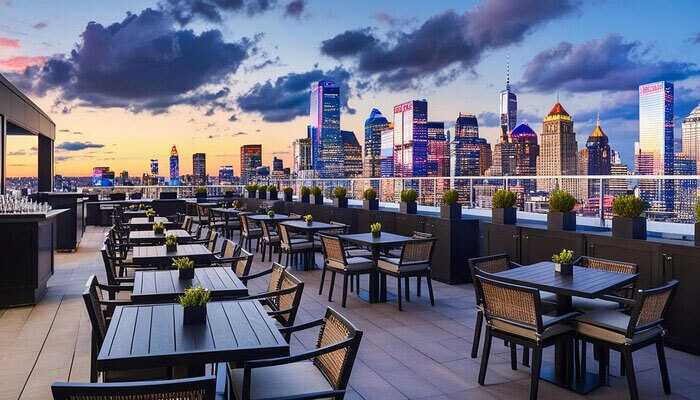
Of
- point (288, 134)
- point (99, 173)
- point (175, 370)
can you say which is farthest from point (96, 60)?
point (175, 370)

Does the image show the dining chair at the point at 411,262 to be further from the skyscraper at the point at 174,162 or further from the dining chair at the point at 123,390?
the skyscraper at the point at 174,162

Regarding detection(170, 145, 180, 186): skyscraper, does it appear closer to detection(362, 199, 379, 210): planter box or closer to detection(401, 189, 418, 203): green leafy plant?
detection(362, 199, 379, 210): planter box

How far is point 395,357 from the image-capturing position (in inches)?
176

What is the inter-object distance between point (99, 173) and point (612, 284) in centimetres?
2464

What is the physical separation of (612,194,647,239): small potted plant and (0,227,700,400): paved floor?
1.11 meters

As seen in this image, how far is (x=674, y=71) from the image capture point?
74.8ft

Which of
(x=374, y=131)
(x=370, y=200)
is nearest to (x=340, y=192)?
(x=370, y=200)

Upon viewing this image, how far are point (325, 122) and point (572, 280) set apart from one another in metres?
30.7

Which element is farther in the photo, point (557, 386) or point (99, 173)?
point (99, 173)

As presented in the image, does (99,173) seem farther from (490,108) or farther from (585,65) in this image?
(585,65)

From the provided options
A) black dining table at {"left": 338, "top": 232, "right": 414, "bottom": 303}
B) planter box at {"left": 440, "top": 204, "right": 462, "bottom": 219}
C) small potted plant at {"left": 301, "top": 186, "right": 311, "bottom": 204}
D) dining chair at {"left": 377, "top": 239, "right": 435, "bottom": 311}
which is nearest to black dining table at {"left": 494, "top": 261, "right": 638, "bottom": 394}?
dining chair at {"left": 377, "top": 239, "right": 435, "bottom": 311}

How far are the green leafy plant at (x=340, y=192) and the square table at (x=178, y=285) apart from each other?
695 centimetres

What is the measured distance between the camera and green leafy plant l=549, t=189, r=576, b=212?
237 inches

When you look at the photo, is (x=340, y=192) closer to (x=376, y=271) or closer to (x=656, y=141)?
(x=376, y=271)
